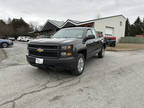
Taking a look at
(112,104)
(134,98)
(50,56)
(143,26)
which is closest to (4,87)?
(50,56)

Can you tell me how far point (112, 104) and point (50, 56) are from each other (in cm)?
216

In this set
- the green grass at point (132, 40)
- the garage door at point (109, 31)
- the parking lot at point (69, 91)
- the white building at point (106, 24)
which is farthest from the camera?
the green grass at point (132, 40)

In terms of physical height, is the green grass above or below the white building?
below

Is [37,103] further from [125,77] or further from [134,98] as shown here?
[125,77]

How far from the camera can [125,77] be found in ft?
12.1

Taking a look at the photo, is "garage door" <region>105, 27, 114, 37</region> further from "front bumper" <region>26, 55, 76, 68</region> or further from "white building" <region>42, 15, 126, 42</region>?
"front bumper" <region>26, 55, 76, 68</region>

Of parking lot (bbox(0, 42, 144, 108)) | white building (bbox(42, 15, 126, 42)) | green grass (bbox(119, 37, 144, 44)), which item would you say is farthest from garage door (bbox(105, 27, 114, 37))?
parking lot (bbox(0, 42, 144, 108))

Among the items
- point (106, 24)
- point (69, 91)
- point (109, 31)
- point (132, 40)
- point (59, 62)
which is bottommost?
point (69, 91)

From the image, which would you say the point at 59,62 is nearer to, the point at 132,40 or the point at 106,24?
the point at 106,24

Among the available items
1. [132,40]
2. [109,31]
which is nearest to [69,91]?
[109,31]

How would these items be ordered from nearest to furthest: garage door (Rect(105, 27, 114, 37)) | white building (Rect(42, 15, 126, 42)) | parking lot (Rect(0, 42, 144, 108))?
parking lot (Rect(0, 42, 144, 108)) → white building (Rect(42, 15, 126, 42)) → garage door (Rect(105, 27, 114, 37))

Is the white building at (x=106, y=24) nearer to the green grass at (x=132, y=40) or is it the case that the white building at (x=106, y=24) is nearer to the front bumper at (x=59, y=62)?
the green grass at (x=132, y=40)

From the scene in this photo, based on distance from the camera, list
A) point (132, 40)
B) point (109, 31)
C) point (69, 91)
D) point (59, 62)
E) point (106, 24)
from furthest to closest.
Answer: point (132, 40) → point (109, 31) → point (106, 24) → point (59, 62) → point (69, 91)

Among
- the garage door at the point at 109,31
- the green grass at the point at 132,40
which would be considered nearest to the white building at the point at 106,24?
the garage door at the point at 109,31
